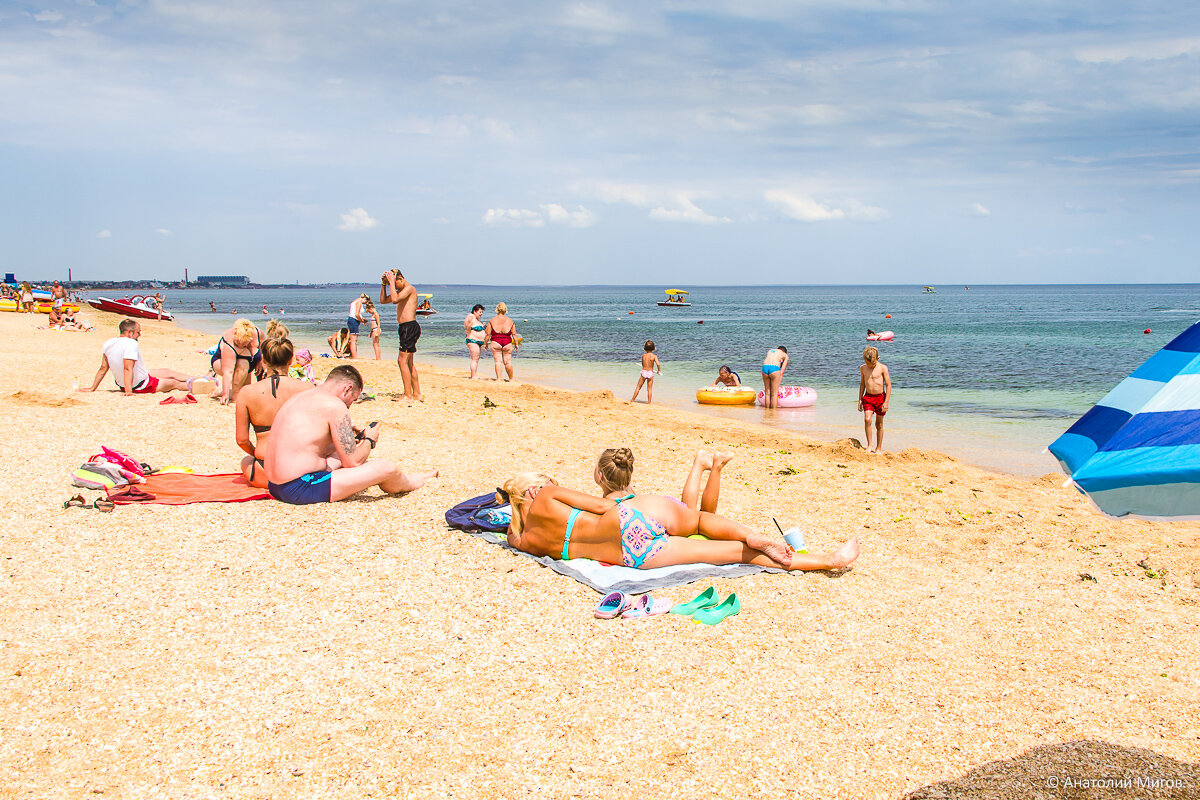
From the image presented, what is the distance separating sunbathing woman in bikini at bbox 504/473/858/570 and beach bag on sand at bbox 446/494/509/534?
0.43 m

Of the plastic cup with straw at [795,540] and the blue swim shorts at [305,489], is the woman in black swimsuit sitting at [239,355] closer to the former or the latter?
the blue swim shorts at [305,489]

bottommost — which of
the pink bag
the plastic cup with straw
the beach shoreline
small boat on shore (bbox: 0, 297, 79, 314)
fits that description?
the beach shoreline

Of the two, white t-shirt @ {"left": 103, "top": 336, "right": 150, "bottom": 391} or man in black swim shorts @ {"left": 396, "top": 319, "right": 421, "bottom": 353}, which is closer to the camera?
white t-shirt @ {"left": 103, "top": 336, "right": 150, "bottom": 391}

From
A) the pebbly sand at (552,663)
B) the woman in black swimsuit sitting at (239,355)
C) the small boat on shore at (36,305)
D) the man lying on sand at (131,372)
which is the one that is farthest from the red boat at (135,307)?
the pebbly sand at (552,663)

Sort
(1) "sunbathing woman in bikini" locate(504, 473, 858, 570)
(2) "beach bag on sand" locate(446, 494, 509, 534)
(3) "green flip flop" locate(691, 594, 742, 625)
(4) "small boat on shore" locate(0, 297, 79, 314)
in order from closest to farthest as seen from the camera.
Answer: (3) "green flip flop" locate(691, 594, 742, 625), (1) "sunbathing woman in bikini" locate(504, 473, 858, 570), (2) "beach bag on sand" locate(446, 494, 509, 534), (4) "small boat on shore" locate(0, 297, 79, 314)

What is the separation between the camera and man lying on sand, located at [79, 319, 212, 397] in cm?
1107

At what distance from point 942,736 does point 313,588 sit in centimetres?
345

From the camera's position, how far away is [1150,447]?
7.05 feet

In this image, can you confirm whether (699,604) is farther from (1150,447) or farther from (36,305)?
(36,305)

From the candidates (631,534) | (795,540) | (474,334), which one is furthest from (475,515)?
(474,334)

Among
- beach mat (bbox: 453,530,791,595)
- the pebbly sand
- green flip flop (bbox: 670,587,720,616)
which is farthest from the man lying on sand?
green flip flop (bbox: 670,587,720,616)

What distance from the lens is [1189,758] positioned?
317cm

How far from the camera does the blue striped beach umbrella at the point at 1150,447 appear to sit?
2.11 meters

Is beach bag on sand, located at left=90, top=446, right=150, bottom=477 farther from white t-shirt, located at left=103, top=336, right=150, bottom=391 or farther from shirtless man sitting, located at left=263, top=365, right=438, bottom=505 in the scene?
white t-shirt, located at left=103, top=336, right=150, bottom=391
